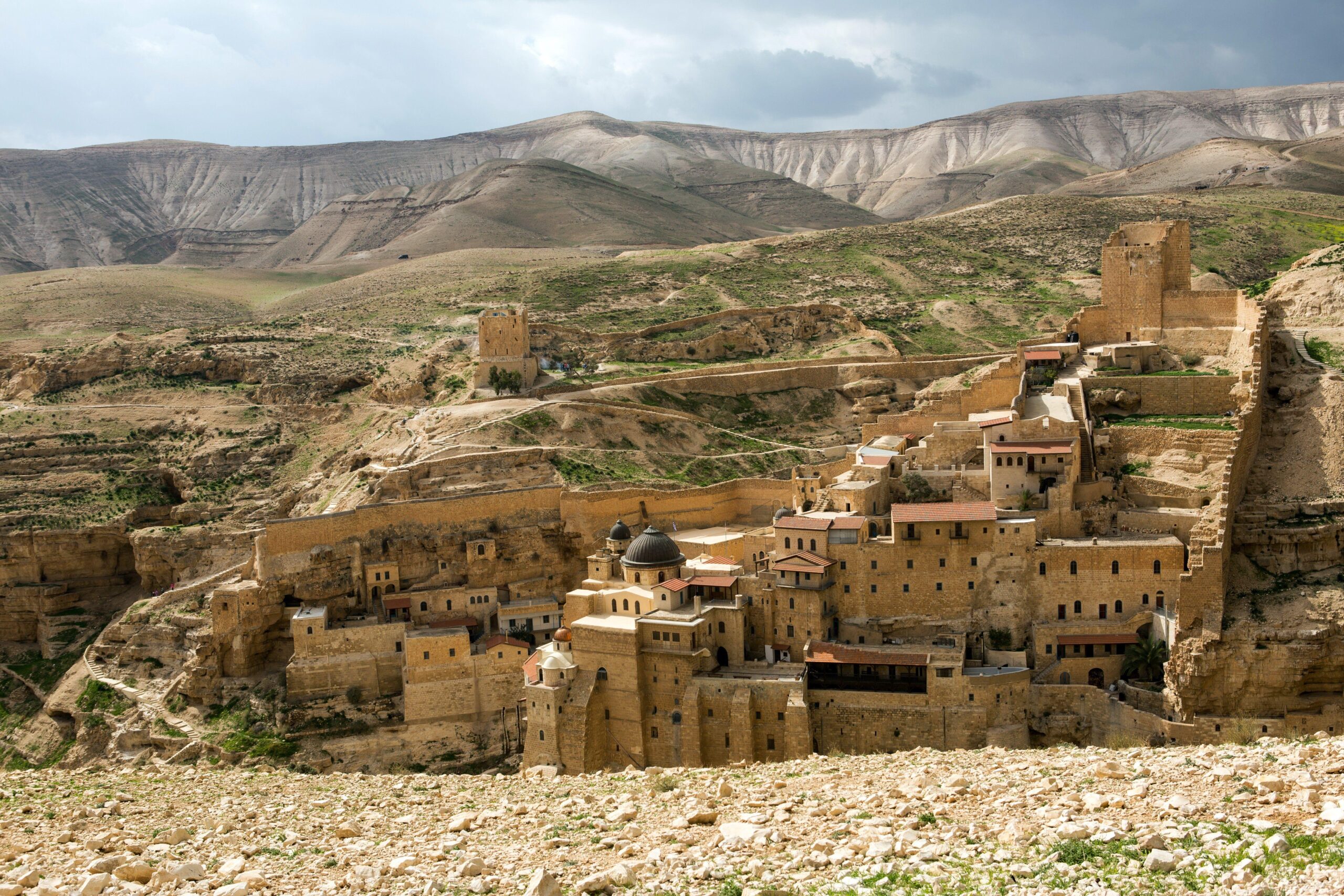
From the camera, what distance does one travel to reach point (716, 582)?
36.0 metres

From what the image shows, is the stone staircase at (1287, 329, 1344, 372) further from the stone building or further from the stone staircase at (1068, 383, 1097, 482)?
the stone staircase at (1068, 383, 1097, 482)

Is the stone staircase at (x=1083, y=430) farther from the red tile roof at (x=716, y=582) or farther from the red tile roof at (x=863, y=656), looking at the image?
the red tile roof at (x=716, y=582)

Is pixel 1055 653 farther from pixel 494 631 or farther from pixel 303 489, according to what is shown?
pixel 303 489

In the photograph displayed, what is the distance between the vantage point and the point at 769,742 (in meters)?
32.4

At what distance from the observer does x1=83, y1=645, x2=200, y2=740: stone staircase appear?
38.9 metres

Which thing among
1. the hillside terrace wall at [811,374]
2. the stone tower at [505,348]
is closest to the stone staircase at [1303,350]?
the hillside terrace wall at [811,374]

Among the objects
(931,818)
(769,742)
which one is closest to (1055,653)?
(769,742)

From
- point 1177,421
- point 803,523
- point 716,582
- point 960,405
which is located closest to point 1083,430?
point 1177,421

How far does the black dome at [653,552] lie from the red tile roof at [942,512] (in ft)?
22.2

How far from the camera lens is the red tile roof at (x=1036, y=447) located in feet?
116

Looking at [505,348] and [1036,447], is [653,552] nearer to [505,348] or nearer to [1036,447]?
[1036,447]

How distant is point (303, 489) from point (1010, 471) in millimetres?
29349

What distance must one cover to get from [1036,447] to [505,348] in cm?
2926

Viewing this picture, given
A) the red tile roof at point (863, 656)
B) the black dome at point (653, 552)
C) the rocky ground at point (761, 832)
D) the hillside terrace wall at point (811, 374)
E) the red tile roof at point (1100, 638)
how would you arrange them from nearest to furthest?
the rocky ground at point (761, 832), the red tile roof at point (1100, 638), the red tile roof at point (863, 656), the black dome at point (653, 552), the hillside terrace wall at point (811, 374)
